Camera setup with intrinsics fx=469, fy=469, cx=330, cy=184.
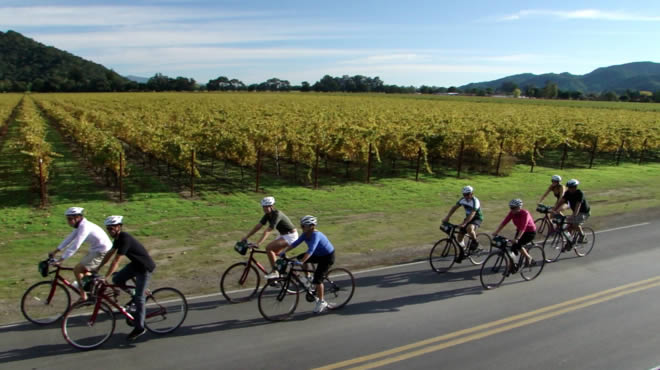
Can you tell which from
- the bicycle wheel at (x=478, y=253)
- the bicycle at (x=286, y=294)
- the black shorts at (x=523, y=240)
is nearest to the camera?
the bicycle at (x=286, y=294)

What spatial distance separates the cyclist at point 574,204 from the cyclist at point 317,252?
676cm

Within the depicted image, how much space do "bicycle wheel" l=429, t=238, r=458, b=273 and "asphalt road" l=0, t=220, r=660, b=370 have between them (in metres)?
0.62

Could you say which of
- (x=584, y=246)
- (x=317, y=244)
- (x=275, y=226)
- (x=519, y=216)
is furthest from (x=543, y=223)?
(x=275, y=226)

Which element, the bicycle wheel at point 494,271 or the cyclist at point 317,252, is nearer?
the cyclist at point 317,252

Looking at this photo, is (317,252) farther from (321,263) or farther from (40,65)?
(40,65)

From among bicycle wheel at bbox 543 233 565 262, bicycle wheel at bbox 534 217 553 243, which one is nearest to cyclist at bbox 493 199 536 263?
bicycle wheel at bbox 543 233 565 262

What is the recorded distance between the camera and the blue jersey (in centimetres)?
781

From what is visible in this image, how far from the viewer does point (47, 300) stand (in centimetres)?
761

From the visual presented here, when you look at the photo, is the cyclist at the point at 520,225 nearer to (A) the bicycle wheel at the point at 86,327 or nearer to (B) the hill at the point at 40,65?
(A) the bicycle wheel at the point at 86,327

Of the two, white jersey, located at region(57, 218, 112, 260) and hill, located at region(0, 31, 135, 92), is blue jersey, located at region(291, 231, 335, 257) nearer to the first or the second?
white jersey, located at region(57, 218, 112, 260)

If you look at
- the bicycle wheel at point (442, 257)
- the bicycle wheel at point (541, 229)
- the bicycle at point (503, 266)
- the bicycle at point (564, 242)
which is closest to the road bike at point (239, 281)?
the bicycle wheel at point (442, 257)

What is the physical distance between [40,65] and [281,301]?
197 m

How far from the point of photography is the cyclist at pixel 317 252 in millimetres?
7805

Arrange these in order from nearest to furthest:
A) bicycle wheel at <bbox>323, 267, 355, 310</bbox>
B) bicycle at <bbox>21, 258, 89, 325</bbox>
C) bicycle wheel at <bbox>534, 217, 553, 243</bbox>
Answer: bicycle at <bbox>21, 258, 89, 325</bbox>, bicycle wheel at <bbox>323, 267, 355, 310</bbox>, bicycle wheel at <bbox>534, 217, 553, 243</bbox>
